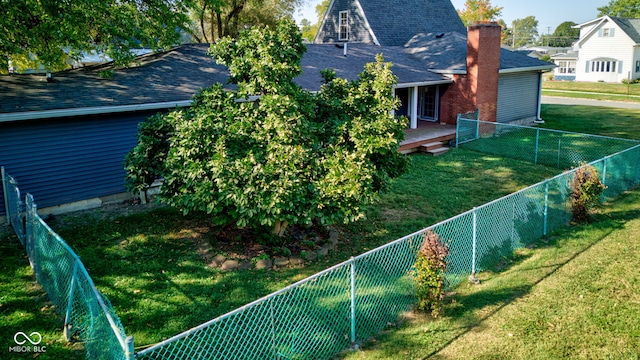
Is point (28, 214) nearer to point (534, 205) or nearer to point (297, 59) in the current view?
point (297, 59)

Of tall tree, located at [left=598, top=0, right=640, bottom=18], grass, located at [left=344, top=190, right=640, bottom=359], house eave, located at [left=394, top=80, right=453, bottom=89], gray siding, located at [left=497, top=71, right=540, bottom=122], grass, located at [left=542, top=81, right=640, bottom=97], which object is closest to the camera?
grass, located at [left=344, top=190, right=640, bottom=359]

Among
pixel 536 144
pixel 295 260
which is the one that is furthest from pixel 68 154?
pixel 536 144

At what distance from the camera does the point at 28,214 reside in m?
8.39

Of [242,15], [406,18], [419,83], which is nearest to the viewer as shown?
[419,83]

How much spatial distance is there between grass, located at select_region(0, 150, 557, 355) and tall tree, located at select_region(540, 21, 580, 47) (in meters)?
112

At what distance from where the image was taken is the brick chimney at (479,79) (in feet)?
63.9

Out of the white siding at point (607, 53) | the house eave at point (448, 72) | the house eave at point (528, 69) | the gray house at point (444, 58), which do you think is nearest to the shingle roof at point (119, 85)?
the gray house at point (444, 58)

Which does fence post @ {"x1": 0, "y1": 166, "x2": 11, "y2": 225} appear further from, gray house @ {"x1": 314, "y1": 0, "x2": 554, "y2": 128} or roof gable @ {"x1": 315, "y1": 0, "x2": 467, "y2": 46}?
roof gable @ {"x1": 315, "y1": 0, "x2": 467, "y2": 46}

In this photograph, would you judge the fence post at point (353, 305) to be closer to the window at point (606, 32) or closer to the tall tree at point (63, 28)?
the tall tree at point (63, 28)

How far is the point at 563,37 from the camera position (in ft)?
362

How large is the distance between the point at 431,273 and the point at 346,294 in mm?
1452

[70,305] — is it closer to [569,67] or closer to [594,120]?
[594,120]

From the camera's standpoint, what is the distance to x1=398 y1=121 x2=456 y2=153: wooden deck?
57.6ft

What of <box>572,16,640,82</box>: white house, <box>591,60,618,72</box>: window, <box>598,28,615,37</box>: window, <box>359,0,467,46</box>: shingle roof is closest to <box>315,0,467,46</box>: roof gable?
<box>359,0,467,46</box>: shingle roof
